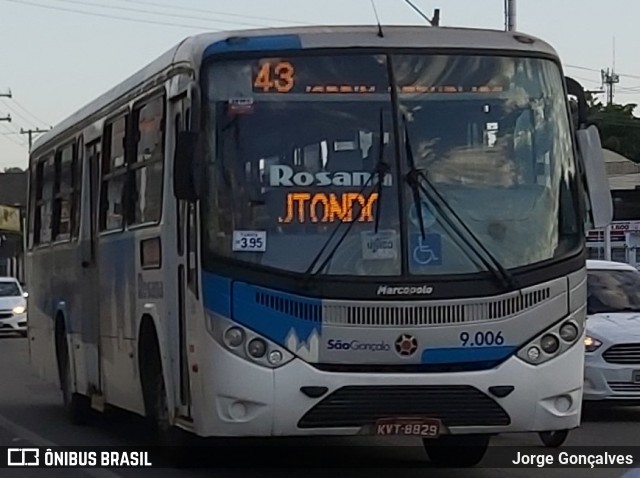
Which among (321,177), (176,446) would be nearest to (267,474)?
(176,446)

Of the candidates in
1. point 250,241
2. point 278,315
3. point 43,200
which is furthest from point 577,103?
point 43,200

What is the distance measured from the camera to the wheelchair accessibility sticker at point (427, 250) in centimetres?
1037

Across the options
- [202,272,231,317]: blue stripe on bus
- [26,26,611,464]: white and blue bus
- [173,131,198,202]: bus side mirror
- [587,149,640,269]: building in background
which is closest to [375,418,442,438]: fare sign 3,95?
[26,26,611,464]: white and blue bus

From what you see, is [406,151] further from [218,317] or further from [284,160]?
[218,317]

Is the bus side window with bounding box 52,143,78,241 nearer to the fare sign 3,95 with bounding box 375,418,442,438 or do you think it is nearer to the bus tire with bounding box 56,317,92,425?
the bus tire with bounding box 56,317,92,425

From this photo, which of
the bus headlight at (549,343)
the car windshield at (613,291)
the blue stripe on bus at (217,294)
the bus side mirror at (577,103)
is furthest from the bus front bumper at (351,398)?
the car windshield at (613,291)

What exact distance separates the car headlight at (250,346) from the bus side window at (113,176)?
340 cm

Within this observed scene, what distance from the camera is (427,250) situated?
409 inches

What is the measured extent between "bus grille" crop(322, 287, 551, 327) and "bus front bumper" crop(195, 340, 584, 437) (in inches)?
13.7

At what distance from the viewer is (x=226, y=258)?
10.5 m

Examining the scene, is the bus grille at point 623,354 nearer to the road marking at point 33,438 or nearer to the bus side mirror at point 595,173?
the bus side mirror at point 595,173

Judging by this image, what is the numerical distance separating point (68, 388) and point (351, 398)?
7.03m

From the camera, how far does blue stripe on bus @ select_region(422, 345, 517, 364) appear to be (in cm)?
1028

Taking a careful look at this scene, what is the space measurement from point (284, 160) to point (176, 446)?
9.19ft
